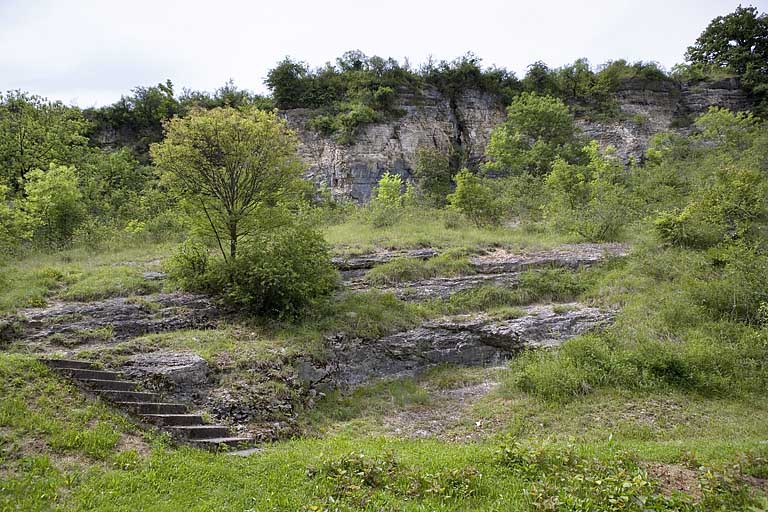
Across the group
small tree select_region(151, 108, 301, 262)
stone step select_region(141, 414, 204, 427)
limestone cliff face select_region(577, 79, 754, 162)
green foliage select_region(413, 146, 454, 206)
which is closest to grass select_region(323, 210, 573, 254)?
small tree select_region(151, 108, 301, 262)

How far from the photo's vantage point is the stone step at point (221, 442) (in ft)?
23.5

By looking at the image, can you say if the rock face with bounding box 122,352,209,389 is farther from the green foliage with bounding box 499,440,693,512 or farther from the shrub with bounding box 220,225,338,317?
the green foliage with bounding box 499,440,693,512

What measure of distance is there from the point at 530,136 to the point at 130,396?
3011cm

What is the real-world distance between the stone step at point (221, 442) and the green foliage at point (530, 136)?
26039 mm

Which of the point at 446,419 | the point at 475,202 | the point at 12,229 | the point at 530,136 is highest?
the point at 530,136

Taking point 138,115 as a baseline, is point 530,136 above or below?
below

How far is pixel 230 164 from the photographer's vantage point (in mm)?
13203

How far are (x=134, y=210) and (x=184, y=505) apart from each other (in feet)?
72.7

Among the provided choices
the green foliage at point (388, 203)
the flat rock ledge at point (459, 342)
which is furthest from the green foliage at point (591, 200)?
the green foliage at point (388, 203)

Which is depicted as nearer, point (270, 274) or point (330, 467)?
point (330, 467)

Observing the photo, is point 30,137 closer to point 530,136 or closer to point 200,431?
point 200,431

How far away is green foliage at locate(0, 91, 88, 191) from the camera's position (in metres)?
22.6

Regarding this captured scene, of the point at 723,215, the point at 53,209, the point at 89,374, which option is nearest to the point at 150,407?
the point at 89,374

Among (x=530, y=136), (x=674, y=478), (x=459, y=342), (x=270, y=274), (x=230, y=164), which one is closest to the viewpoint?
(x=674, y=478)
